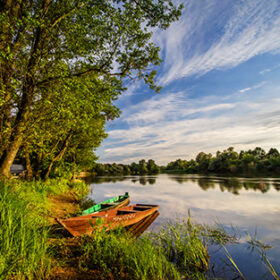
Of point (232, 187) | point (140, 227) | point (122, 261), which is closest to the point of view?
point (122, 261)

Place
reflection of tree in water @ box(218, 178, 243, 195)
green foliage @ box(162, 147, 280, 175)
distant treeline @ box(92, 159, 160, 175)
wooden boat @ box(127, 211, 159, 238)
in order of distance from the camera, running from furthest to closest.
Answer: distant treeline @ box(92, 159, 160, 175), green foliage @ box(162, 147, 280, 175), reflection of tree in water @ box(218, 178, 243, 195), wooden boat @ box(127, 211, 159, 238)

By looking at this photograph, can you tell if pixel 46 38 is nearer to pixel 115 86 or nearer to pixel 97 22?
pixel 97 22

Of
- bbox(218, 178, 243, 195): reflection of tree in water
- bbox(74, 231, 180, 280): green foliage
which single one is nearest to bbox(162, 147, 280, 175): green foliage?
bbox(218, 178, 243, 195): reflection of tree in water

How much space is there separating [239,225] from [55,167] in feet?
53.8

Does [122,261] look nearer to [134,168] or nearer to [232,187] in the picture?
[232,187]

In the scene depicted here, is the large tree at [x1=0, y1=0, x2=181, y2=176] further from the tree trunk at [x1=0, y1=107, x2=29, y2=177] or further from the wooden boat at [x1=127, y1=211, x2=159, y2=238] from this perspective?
the wooden boat at [x1=127, y1=211, x2=159, y2=238]

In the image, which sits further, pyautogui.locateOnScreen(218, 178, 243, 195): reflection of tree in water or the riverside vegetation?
pyautogui.locateOnScreen(218, 178, 243, 195): reflection of tree in water

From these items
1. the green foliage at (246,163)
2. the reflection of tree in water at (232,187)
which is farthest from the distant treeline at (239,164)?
the reflection of tree in water at (232,187)

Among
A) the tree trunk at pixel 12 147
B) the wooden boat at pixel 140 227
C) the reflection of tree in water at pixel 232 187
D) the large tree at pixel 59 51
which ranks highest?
the large tree at pixel 59 51

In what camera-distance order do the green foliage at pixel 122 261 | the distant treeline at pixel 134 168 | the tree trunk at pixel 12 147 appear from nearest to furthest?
1. the green foliage at pixel 122 261
2. the tree trunk at pixel 12 147
3. the distant treeline at pixel 134 168

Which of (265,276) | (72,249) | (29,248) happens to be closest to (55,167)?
(72,249)

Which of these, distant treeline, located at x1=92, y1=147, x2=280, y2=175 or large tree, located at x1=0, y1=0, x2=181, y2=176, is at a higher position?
large tree, located at x1=0, y1=0, x2=181, y2=176

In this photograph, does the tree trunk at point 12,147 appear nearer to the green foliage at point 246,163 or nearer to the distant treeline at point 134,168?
the green foliage at point 246,163

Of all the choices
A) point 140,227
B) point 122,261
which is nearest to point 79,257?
point 122,261
